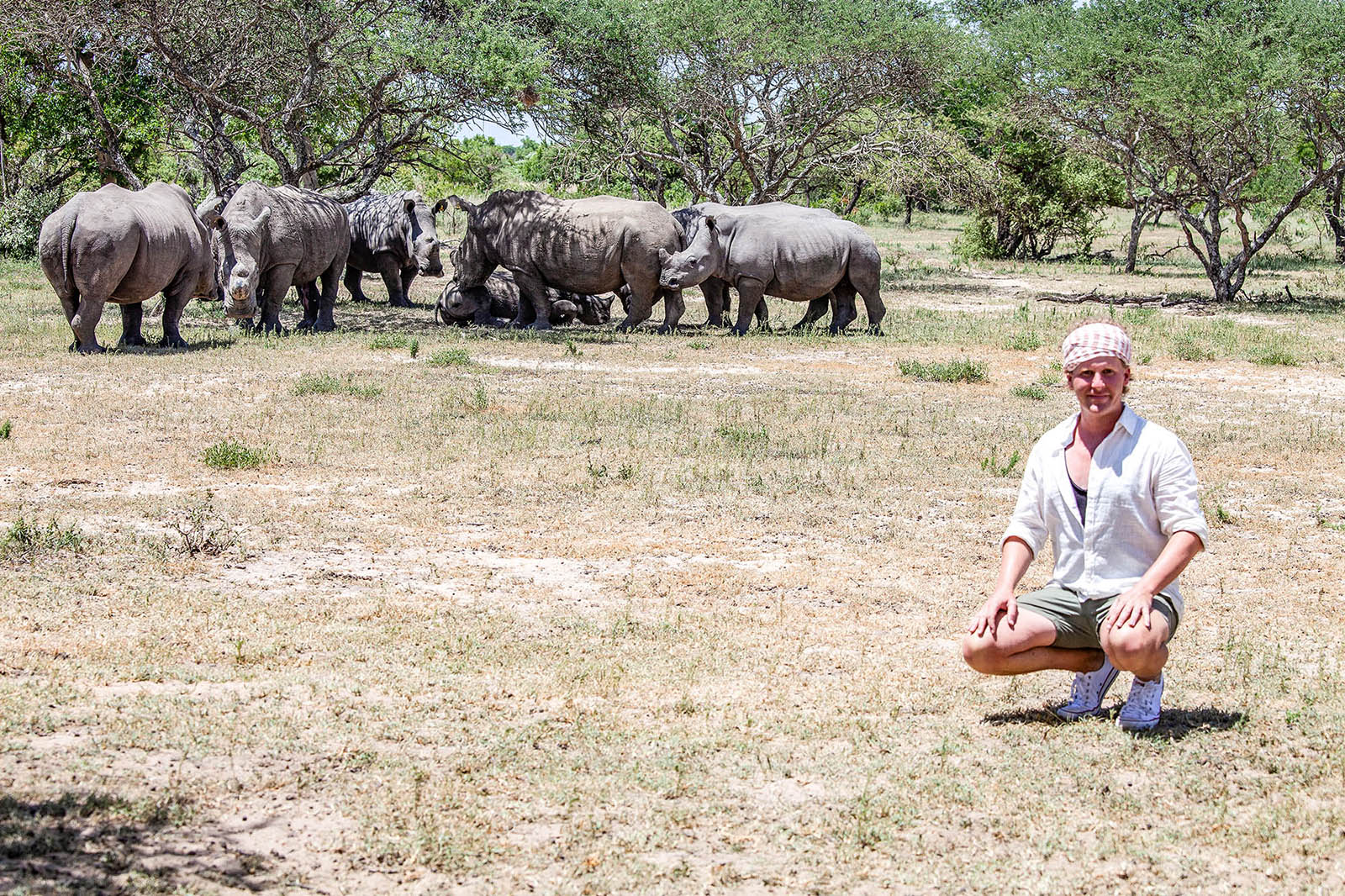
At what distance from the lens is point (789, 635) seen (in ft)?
21.7

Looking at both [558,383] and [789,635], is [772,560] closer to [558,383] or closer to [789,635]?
[789,635]

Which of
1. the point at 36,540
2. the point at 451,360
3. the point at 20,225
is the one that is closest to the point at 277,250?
the point at 451,360

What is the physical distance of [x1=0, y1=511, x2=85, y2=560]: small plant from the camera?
736 centimetres

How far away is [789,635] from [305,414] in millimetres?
6528

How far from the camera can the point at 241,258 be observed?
55.9 feet

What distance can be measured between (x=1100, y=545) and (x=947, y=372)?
10.3 meters

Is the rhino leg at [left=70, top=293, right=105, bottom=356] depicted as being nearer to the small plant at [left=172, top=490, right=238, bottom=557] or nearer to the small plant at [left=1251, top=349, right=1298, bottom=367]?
the small plant at [left=172, top=490, right=238, bottom=557]

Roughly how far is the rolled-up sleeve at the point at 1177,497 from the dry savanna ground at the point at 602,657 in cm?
80

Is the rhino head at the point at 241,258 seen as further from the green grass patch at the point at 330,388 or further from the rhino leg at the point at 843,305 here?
the rhino leg at the point at 843,305

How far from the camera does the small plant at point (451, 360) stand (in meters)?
15.3

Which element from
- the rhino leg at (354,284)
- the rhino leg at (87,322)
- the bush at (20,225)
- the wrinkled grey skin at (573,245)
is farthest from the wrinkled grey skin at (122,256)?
the bush at (20,225)

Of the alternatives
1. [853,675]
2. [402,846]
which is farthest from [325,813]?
[853,675]

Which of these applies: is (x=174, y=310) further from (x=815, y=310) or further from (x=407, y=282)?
(x=815, y=310)

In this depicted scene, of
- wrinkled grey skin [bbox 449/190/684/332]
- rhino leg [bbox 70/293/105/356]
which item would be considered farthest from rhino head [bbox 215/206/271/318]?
wrinkled grey skin [bbox 449/190/684/332]
